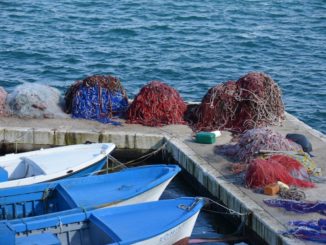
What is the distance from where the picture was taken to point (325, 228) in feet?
40.3

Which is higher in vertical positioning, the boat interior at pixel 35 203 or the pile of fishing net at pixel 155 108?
the pile of fishing net at pixel 155 108

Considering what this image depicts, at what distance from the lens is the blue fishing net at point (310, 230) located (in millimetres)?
12148

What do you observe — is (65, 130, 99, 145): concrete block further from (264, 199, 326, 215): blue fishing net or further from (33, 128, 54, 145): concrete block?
(264, 199, 326, 215): blue fishing net

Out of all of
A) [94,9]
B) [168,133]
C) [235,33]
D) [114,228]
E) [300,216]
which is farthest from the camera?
[94,9]

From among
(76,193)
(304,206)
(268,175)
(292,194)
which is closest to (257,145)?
(268,175)

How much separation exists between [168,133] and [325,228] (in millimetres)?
5334

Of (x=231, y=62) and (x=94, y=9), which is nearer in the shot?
(x=231, y=62)

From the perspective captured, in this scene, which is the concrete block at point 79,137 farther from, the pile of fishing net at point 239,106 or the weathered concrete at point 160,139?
the pile of fishing net at point 239,106

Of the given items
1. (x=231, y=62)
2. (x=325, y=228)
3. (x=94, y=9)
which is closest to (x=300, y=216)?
(x=325, y=228)

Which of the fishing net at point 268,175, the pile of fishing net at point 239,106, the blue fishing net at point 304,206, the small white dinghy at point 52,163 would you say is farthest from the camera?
the pile of fishing net at point 239,106

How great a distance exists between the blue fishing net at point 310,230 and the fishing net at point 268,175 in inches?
57.5

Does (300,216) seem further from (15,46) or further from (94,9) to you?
(94,9)

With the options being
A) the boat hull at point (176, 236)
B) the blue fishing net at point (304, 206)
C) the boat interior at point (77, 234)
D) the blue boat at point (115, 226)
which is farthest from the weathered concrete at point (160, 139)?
the boat interior at point (77, 234)

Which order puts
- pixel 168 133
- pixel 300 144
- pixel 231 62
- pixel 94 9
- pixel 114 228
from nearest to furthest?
pixel 114 228, pixel 300 144, pixel 168 133, pixel 231 62, pixel 94 9
